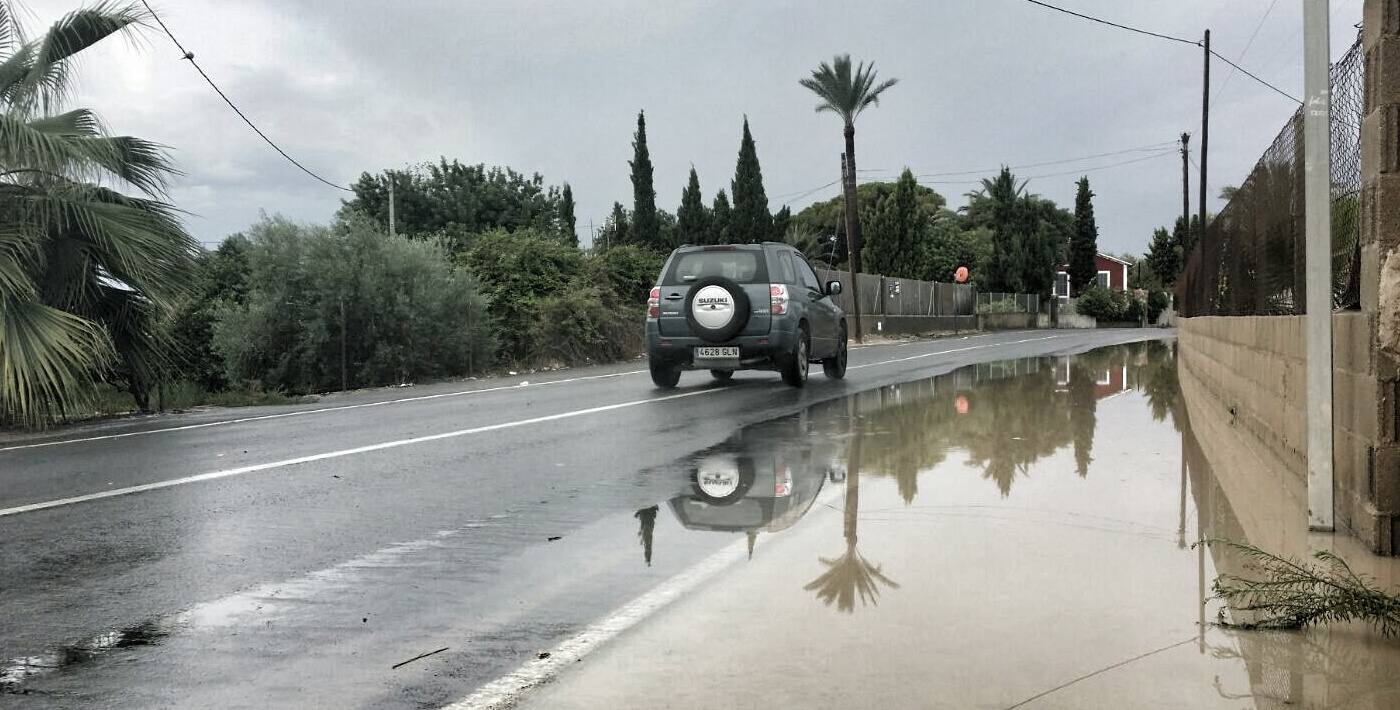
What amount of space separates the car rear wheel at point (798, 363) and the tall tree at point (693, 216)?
61.6 metres

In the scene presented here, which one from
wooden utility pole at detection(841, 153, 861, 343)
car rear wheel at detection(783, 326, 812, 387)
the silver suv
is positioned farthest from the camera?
wooden utility pole at detection(841, 153, 861, 343)

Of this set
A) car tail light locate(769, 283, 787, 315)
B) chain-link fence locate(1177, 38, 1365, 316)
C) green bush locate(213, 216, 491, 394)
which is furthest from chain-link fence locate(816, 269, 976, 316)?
chain-link fence locate(1177, 38, 1365, 316)

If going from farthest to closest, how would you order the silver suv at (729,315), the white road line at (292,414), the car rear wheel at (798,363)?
the car rear wheel at (798,363)
the silver suv at (729,315)
the white road line at (292,414)

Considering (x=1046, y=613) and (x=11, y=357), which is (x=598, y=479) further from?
(x=11, y=357)

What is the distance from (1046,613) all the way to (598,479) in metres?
4.11

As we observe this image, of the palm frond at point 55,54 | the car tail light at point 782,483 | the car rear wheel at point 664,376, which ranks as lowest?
the car tail light at point 782,483

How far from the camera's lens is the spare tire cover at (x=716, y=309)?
15758 millimetres

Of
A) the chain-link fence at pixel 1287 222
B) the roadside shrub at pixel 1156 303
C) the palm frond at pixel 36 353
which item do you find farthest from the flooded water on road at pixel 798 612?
the roadside shrub at pixel 1156 303

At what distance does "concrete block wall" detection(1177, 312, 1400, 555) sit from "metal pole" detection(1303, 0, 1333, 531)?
0.39 feet

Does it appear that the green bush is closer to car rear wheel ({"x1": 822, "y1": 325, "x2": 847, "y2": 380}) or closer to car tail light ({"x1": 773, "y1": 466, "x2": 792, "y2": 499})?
car rear wheel ({"x1": 822, "y1": 325, "x2": 847, "y2": 380})

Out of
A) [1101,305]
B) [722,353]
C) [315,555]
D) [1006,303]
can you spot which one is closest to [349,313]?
[722,353]

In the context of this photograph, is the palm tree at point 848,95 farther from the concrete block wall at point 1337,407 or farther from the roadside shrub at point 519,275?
the concrete block wall at point 1337,407

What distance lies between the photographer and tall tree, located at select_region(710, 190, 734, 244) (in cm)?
7581

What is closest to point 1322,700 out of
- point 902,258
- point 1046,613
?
point 1046,613
